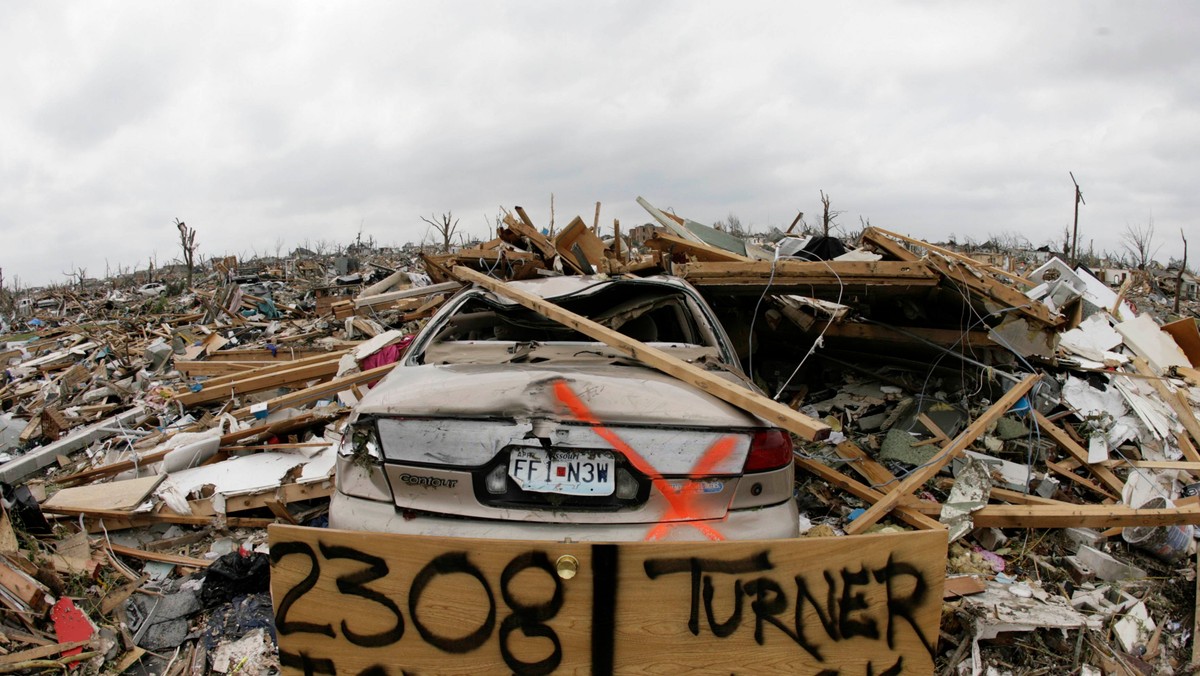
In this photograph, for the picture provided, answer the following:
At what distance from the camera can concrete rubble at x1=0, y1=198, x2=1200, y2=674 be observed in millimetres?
3236

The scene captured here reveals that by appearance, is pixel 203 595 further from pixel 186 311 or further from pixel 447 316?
pixel 186 311

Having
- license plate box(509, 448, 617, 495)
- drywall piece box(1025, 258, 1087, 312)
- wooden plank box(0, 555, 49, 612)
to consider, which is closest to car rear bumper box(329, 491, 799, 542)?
license plate box(509, 448, 617, 495)

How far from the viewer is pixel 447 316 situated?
339 centimetres

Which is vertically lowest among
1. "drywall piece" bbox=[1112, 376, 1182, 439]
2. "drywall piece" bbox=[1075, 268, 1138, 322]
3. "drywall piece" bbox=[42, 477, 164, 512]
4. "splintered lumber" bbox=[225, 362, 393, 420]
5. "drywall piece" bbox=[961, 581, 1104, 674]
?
"drywall piece" bbox=[961, 581, 1104, 674]

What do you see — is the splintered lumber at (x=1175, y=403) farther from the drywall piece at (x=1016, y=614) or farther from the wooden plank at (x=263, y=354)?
the wooden plank at (x=263, y=354)

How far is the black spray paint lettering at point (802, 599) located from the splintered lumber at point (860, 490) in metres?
2.08

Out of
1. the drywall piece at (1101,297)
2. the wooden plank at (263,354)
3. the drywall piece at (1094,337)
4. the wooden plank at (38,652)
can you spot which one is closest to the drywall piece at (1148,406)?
the drywall piece at (1094,337)

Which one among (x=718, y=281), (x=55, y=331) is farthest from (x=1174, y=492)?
(x=55, y=331)

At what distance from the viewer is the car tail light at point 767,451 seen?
2318mm

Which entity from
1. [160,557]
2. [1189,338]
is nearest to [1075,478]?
[1189,338]

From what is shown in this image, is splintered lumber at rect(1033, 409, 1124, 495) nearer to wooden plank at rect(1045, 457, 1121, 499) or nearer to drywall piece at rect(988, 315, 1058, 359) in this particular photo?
wooden plank at rect(1045, 457, 1121, 499)

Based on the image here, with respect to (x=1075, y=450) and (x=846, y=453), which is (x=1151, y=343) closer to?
(x=1075, y=450)

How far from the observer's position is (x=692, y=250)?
257 inches

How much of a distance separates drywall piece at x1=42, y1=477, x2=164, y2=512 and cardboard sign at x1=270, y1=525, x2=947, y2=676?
→ 9.97ft
